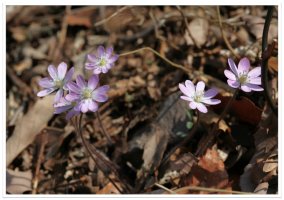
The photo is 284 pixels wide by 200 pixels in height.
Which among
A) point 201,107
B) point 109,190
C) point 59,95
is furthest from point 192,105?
point 109,190

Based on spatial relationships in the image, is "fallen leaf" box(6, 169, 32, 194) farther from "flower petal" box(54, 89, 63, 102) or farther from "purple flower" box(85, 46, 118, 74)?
"purple flower" box(85, 46, 118, 74)

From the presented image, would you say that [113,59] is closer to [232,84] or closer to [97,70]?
[97,70]

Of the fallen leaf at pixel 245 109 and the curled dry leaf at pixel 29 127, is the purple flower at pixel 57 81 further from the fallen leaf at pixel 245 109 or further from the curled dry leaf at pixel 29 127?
the fallen leaf at pixel 245 109

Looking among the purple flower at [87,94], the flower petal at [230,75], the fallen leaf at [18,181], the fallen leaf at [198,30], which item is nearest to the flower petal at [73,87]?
the purple flower at [87,94]

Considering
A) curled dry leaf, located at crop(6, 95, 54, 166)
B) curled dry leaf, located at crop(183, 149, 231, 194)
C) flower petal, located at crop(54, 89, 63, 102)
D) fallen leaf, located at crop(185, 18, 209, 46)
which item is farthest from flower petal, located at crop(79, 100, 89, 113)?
fallen leaf, located at crop(185, 18, 209, 46)
